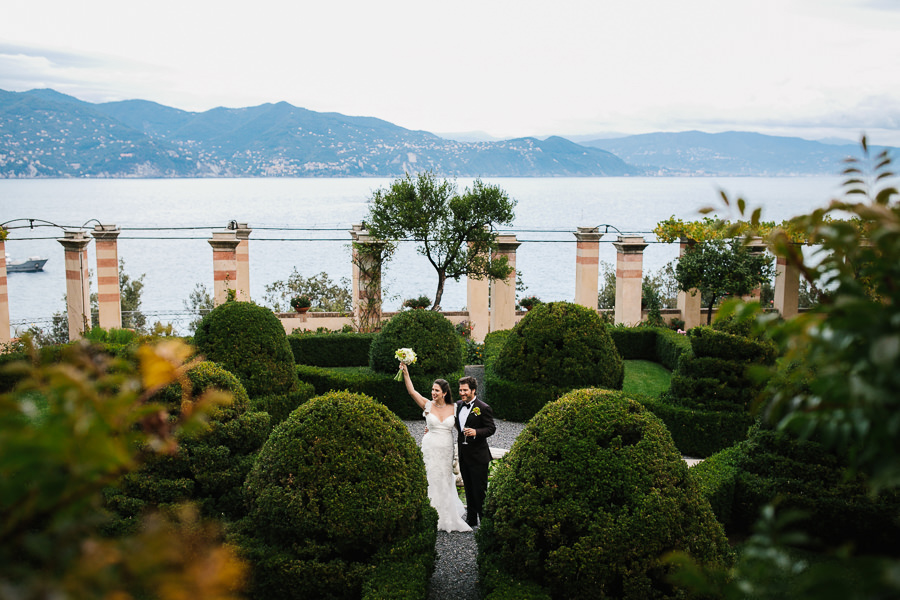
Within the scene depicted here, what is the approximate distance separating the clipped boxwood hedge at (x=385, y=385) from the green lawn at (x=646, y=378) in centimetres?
382

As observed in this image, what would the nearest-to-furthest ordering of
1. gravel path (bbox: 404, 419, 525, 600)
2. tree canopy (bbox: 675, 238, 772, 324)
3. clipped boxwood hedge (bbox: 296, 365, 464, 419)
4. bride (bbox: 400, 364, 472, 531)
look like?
gravel path (bbox: 404, 419, 525, 600), bride (bbox: 400, 364, 472, 531), clipped boxwood hedge (bbox: 296, 365, 464, 419), tree canopy (bbox: 675, 238, 772, 324)

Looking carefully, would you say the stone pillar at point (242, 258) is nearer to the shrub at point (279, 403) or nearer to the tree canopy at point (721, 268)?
the shrub at point (279, 403)

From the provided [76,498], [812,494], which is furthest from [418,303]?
[76,498]

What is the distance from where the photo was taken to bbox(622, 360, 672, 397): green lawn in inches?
551

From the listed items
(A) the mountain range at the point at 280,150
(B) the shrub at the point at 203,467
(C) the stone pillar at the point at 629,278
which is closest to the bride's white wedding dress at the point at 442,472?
(B) the shrub at the point at 203,467

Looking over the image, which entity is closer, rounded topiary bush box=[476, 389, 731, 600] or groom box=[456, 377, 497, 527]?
rounded topiary bush box=[476, 389, 731, 600]

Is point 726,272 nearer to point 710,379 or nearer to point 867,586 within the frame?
point 710,379

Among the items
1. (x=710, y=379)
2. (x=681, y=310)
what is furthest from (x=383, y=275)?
(x=710, y=379)

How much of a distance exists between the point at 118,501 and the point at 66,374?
5.27m

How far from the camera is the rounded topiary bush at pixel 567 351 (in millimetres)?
11734

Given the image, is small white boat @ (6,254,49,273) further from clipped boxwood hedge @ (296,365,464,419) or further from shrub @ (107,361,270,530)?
shrub @ (107,361,270,530)

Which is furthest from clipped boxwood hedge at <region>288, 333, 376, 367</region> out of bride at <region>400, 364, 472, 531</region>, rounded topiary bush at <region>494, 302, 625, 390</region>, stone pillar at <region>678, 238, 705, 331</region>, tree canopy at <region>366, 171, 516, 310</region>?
stone pillar at <region>678, 238, 705, 331</region>

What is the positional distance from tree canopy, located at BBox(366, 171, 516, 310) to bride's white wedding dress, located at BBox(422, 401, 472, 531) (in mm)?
9185

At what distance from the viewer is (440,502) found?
26.1 feet
